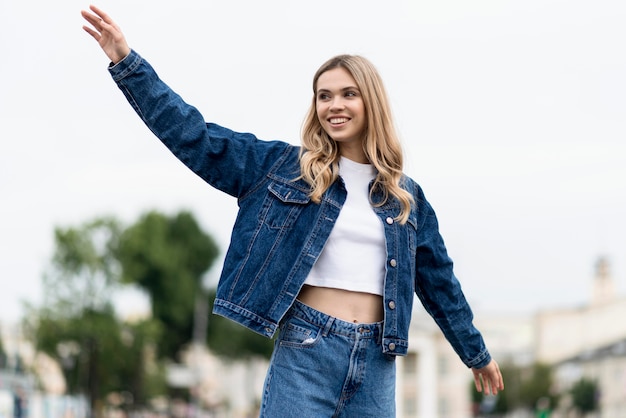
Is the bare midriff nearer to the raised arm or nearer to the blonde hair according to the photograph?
the blonde hair

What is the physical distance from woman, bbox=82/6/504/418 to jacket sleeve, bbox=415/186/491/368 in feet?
0.44

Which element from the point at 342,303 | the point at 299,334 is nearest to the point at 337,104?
the point at 342,303

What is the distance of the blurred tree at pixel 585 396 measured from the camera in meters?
82.2

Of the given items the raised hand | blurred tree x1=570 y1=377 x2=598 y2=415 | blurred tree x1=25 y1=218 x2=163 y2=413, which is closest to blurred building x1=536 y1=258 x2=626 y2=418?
blurred tree x1=570 y1=377 x2=598 y2=415

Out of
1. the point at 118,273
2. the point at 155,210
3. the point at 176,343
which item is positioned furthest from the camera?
the point at 176,343

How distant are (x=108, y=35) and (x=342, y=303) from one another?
4.47 ft

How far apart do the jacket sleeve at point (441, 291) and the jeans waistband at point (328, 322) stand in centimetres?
49

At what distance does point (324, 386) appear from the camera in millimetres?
4234

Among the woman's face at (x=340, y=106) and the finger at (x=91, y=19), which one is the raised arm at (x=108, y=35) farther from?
the woman's face at (x=340, y=106)

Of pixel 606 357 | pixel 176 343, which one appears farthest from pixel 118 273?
A: pixel 606 357

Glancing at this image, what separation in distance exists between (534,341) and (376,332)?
118 m

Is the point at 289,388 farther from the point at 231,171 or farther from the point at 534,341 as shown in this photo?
the point at 534,341

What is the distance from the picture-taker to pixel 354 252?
4.41 m

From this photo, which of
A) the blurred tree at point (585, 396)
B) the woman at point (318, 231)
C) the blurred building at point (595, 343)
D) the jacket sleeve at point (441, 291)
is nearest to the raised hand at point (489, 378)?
the jacket sleeve at point (441, 291)
